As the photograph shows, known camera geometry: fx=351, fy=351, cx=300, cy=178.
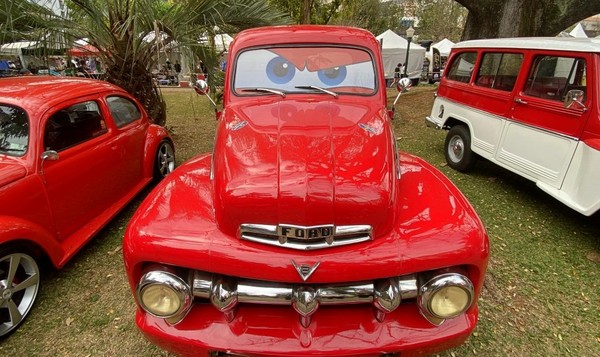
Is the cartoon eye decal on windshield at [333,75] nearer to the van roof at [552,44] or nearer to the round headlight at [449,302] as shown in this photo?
the round headlight at [449,302]

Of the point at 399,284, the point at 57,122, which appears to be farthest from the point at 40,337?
the point at 399,284

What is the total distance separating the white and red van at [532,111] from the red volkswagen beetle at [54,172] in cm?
491

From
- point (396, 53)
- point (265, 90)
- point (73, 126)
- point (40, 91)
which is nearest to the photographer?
point (265, 90)

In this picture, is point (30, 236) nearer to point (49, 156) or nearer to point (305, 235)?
point (49, 156)

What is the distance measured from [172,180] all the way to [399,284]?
162cm

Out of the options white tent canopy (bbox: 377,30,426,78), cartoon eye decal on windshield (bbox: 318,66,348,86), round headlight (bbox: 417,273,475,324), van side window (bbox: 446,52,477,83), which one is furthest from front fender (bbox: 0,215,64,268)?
white tent canopy (bbox: 377,30,426,78)

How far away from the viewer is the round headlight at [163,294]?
→ 1.73 meters

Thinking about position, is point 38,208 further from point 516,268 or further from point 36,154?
point 516,268

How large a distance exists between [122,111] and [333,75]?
9.43 ft

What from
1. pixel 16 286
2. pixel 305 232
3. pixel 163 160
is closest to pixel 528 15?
pixel 163 160

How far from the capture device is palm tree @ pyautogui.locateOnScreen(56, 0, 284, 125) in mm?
5281

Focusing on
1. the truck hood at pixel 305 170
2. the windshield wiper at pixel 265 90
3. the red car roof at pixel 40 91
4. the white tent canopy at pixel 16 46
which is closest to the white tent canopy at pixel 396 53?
the white tent canopy at pixel 16 46

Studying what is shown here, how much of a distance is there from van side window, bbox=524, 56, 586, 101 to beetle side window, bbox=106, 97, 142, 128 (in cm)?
516

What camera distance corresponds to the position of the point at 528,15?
28.1 feet
